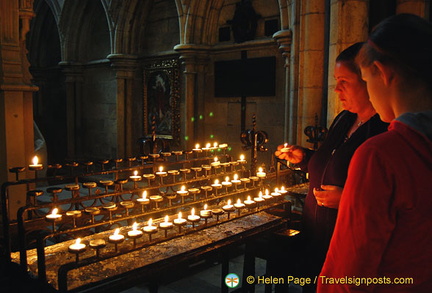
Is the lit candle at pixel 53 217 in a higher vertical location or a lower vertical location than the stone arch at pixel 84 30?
lower

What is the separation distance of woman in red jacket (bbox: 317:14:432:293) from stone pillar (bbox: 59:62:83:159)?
33.6 ft

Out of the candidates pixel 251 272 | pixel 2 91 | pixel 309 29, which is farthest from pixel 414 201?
pixel 309 29

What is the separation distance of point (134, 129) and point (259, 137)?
19.4 ft

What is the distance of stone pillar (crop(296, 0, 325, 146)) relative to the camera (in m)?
5.14

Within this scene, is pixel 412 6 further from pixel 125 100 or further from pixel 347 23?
pixel 125 100

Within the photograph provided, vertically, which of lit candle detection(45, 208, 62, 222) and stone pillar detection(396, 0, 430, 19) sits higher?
stone pillar detection(396, 0, 430, 19)

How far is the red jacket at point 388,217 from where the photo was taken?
888 millimetres

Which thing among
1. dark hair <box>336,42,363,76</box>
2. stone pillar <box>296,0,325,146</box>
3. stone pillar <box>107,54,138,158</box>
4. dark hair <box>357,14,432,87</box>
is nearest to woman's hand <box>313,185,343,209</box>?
dark hair <box>336,42,363,76</box>

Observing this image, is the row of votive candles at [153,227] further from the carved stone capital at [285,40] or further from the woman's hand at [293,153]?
the carved stone capital at [285,40]

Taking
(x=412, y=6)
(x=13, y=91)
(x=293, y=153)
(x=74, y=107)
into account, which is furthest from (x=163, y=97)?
(x=293, y=153)

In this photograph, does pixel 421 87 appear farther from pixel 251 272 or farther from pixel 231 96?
pixel 231 96

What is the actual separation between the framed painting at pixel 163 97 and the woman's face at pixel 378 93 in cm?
743

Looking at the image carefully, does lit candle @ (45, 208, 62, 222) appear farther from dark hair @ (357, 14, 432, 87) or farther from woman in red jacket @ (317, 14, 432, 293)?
dark hair @ (357, 14, 432, 87)

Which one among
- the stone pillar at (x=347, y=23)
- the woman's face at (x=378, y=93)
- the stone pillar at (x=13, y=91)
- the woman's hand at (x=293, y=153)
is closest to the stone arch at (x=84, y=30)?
the stone pillar at (x=13, y=91)
